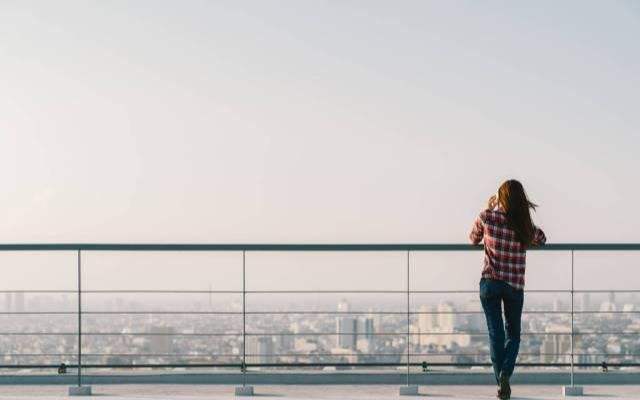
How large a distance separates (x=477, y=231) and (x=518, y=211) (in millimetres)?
265

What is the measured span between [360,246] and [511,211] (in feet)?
3.08

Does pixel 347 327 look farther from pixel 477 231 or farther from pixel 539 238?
pixel 539 238

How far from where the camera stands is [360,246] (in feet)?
21.6

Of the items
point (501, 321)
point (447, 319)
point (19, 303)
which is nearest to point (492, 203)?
point (501, 321)

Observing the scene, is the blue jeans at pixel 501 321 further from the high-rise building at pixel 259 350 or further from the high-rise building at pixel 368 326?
the high-rise building at pixel 259 350

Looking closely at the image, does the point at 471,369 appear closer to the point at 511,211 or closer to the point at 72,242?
the point at 511,211

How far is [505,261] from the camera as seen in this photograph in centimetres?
618

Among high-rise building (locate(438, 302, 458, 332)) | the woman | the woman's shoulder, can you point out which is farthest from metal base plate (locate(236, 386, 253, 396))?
the woman's shoulder

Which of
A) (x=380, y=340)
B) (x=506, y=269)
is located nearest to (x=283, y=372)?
(x=380, y=340)

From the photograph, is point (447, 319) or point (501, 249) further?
point (447, 319)

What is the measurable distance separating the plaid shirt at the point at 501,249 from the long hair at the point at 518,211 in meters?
0.03

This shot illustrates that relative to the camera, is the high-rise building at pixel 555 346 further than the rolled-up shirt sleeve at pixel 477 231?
Yes

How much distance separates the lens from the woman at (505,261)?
6145mm

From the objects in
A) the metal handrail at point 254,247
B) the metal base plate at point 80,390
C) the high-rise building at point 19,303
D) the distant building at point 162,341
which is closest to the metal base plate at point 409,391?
the metal handrail at point 254,247
